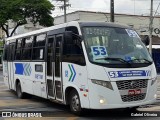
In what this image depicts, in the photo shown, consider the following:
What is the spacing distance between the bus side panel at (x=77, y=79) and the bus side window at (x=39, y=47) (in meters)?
2.04

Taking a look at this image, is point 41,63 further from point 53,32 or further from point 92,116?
point 92,116

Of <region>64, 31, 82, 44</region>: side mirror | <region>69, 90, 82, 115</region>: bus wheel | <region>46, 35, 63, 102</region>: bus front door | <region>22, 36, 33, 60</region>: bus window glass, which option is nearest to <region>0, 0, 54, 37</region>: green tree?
<region>22, 36, 33, 60</region>: bus window glass

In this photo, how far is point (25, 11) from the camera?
46.8 m

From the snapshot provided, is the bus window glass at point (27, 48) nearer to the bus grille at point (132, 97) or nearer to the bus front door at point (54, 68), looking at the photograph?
the bus front door at point (54, 68)

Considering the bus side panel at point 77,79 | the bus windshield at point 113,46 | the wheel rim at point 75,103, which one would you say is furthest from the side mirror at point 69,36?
the wheel rim at point 75,103

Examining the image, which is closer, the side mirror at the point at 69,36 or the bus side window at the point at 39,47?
the side mirror at the point at 69,36

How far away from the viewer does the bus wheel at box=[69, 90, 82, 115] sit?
1037cm

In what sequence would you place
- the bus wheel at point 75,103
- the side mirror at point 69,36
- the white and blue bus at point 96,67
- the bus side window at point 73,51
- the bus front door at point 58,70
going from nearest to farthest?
the white and blue bus at point 96,67 → the bus side window at point 73,51 → the bus wheel at point 75,103 → the side mirror at point 69,36 → the bus front door at point 58,70

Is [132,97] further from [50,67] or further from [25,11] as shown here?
[25,11]

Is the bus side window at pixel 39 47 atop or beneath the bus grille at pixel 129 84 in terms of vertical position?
atop

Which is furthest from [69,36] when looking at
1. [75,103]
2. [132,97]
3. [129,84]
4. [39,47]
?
[39,47]

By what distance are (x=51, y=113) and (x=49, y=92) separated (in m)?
1.16

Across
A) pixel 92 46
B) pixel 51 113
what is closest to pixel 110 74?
pixel 92 46

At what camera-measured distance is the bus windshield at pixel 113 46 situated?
32.6ft
